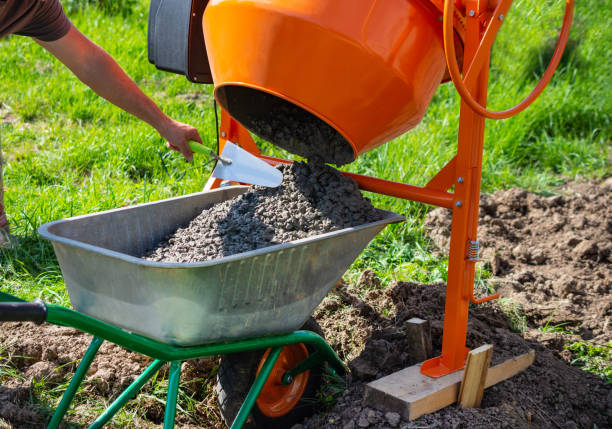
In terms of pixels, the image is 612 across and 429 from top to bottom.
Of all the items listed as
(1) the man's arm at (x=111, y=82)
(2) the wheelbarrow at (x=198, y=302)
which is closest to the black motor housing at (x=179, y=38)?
(1) the man's arm at (x=111, y=82)

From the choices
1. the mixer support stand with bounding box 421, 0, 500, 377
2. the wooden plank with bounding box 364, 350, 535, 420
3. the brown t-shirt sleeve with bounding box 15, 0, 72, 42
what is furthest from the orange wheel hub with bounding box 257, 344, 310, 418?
the brown t-shirt sleeve with bounding box 15, 0, 72, 42

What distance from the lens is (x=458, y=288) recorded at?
2.03 m

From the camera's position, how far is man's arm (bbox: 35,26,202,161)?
7.44ft

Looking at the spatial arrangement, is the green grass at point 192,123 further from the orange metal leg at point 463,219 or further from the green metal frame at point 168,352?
the orange metal leg at point 463,219

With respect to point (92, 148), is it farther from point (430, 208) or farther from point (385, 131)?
point (385, 131)

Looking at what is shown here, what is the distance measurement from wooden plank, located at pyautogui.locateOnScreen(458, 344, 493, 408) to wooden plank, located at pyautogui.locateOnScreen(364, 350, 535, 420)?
0.10 ft

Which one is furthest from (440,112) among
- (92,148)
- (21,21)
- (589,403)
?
(21,21)

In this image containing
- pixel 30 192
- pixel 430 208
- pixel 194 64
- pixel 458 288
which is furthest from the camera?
pixel 430 208

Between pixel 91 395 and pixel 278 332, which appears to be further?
pixel 91 395

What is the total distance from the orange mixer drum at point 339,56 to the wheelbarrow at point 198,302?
0.34 metres

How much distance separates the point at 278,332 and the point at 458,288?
586 millimetres

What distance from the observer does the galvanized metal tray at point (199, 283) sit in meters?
1.58

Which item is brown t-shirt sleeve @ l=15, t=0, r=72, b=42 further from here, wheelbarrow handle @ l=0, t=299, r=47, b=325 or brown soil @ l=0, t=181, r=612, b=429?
wheelbarrow handle @ l=0, t=299, r=47, b=325

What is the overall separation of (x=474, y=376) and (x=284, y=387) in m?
A: 0.62
